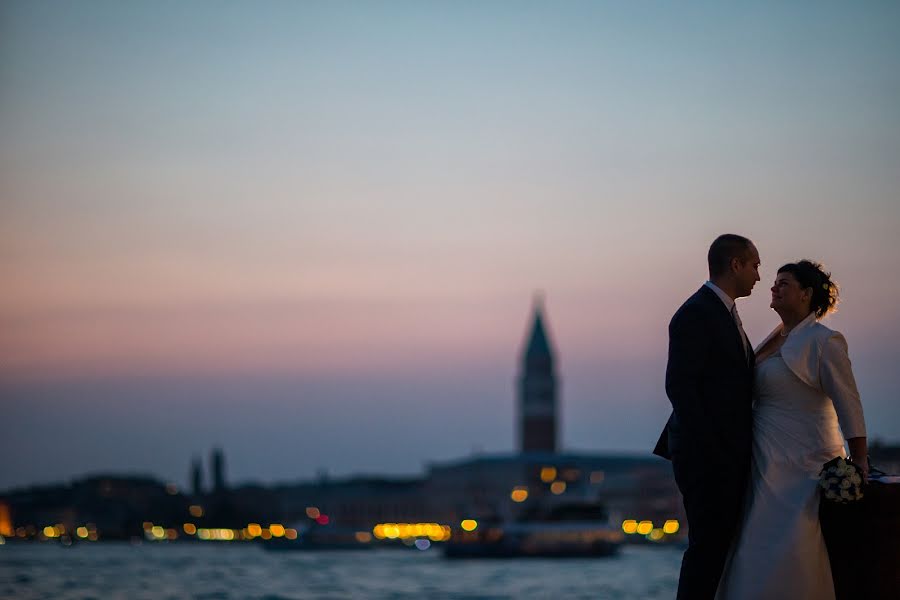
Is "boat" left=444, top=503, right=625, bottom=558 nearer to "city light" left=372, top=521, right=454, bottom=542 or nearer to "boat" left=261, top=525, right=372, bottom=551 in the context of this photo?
"boat" left=261, top=525, right=372, bottom=551

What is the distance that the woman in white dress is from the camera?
6031mm

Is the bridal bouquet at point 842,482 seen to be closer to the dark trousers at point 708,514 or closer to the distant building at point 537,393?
the dark trousers at point 708,514

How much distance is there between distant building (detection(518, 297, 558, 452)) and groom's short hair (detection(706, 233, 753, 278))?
127 meters

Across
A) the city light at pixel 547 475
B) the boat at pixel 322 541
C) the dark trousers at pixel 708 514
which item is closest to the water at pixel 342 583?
the dark trousers at pixel 708 514

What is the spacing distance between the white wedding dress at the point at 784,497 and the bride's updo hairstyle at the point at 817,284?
0.81ft

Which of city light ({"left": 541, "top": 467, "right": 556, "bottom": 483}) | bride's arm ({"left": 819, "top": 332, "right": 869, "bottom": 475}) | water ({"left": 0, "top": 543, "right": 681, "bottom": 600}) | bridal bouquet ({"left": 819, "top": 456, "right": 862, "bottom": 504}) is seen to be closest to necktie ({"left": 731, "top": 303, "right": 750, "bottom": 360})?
bride's arm ({"left": 819, "top": 332, "right": 869, "bottom": 475})

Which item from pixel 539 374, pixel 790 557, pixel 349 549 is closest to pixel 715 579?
pixel 790 557

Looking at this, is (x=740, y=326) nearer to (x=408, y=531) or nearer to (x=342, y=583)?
(x=342, y=583)

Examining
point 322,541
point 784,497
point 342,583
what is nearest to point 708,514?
point 784,497

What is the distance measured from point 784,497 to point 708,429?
35 cm

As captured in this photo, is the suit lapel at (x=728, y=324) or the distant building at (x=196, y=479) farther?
the distant building at (x=196, y=479)

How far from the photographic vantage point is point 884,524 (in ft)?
19.6

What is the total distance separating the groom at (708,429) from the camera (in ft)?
20.2

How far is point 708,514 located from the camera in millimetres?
6199
